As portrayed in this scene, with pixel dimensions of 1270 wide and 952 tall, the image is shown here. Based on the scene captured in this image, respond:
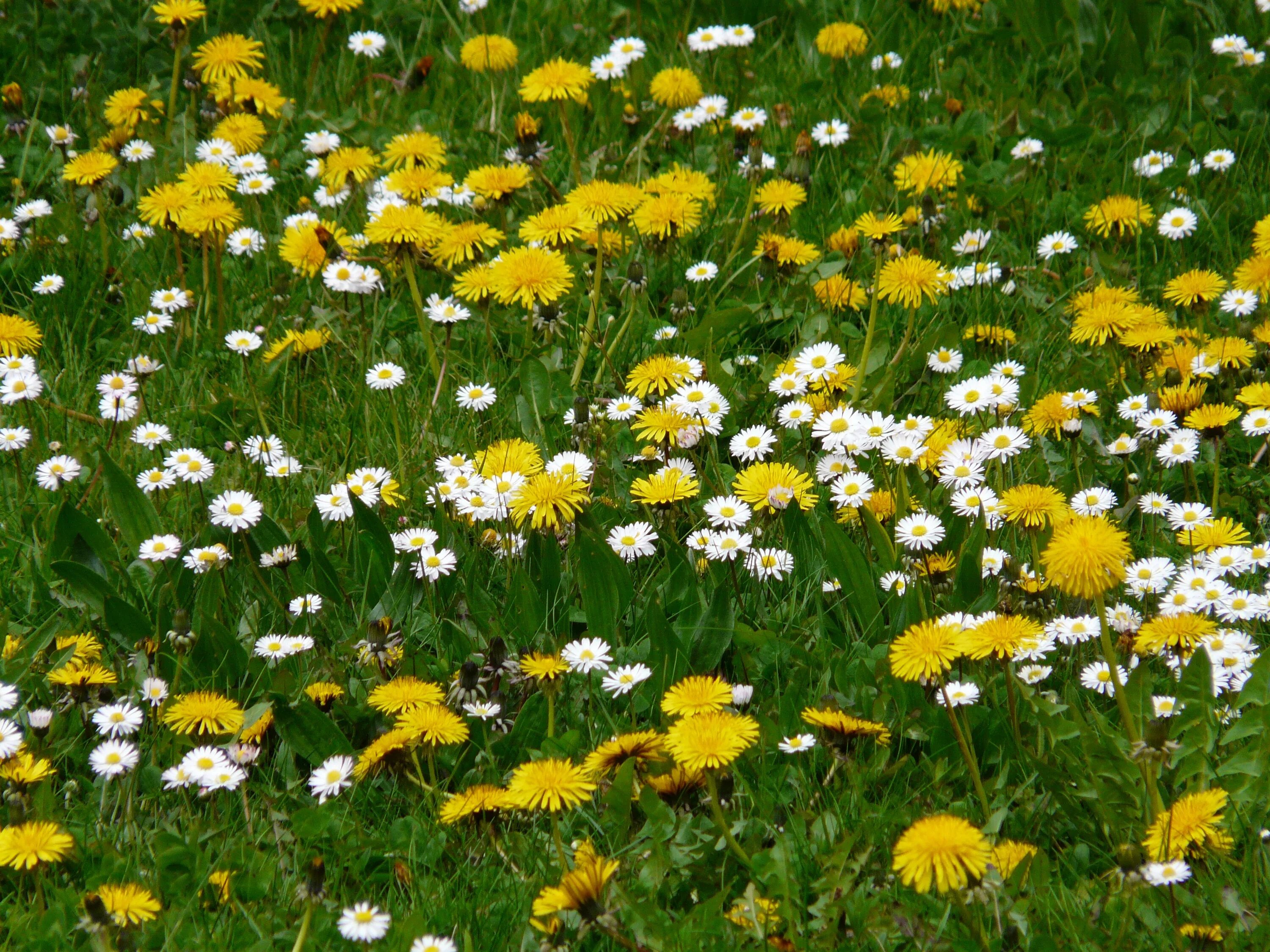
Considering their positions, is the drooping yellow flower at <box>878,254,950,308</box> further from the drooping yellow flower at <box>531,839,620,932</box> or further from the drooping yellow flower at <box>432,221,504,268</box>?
the drooping yellow flower at <box>531,839,620,932</box>

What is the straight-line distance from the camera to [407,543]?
259 cm

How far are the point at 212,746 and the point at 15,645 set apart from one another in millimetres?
545

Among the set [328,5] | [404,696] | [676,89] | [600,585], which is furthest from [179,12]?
[404,696]

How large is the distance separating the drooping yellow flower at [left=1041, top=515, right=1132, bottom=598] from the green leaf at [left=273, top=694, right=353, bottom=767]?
1.19 meters

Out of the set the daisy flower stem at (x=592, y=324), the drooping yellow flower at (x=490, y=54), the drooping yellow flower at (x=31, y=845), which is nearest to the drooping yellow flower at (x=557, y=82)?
the drooping yellow flower at (x=490, y=54)

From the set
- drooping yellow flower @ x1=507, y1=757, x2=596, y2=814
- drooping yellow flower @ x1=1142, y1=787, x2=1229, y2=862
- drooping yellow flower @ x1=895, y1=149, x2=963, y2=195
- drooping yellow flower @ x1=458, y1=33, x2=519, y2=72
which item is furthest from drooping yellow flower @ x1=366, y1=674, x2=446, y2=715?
drooping yellow flower @ x1=458, y1=33, x2=519, y2=72

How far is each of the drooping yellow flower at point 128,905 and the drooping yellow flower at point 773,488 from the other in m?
1.28

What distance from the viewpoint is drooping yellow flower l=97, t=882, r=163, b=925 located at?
1761 mm

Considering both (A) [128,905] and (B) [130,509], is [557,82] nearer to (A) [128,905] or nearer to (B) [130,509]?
(B) [130,509]

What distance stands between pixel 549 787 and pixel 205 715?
66 cm

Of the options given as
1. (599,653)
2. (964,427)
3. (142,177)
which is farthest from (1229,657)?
(142,177)

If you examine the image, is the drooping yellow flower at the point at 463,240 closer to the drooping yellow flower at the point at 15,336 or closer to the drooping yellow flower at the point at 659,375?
the drooping yellow flower at the point at 659,375

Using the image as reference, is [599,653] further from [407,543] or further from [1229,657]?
[1229,657]

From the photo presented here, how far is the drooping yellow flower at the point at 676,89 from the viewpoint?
400cm
